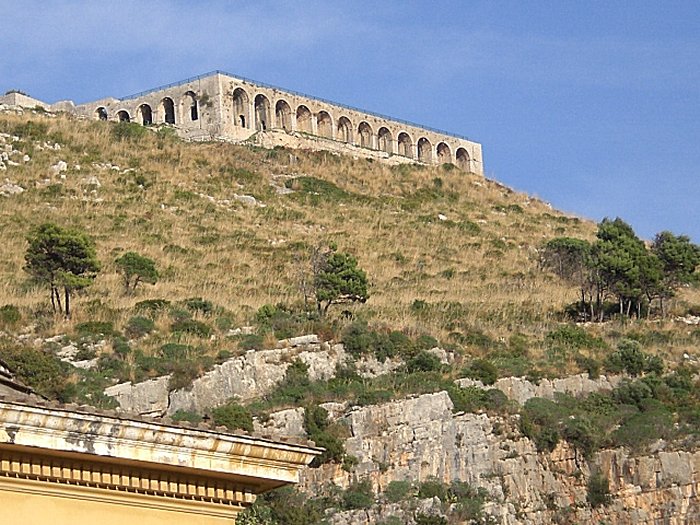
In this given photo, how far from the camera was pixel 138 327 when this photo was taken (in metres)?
41.4

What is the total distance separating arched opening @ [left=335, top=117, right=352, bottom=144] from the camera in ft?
278

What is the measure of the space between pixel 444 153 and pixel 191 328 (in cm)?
4975

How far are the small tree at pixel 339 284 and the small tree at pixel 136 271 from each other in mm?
4912

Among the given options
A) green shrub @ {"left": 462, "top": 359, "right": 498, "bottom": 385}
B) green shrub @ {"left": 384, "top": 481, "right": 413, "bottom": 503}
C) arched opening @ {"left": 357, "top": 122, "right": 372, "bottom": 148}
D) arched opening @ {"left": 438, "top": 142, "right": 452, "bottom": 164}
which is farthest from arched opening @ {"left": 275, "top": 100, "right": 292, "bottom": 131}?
green shrub @ {"left": 384, "top": 481, "right": 413, "bottom": 503}

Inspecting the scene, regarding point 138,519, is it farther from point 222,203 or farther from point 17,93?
point 17,93

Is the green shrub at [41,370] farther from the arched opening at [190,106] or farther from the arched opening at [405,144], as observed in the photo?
the arched opening at [405,144]

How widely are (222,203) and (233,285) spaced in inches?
585

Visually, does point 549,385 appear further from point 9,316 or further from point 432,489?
point 9,316

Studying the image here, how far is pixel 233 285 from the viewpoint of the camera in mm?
51156

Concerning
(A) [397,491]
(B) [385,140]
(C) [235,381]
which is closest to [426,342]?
(C) [235,381]

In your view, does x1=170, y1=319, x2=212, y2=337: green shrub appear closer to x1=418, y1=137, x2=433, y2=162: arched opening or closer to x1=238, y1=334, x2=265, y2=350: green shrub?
x1=238, y1=334, x2=265, y2=350: green shrub

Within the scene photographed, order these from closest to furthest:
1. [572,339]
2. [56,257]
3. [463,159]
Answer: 1. [572,339]
2. [56,257]
3. [463,159]

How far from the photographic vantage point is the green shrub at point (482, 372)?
4056cm

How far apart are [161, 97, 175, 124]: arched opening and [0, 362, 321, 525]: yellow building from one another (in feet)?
237
